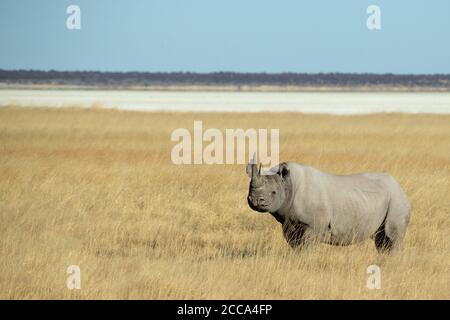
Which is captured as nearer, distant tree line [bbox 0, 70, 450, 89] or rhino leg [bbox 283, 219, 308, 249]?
rhino leg [bbox 283, 219, 308, 249]

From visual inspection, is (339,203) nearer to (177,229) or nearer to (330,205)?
(330,205)

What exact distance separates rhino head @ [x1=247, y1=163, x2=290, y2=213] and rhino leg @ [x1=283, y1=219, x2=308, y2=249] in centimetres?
35

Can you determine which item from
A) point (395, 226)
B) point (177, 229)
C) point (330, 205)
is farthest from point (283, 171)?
point (177, 229)

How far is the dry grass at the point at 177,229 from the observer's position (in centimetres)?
883

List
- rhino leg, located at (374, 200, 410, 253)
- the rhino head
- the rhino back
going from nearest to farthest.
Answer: the rhino head → the rhino back → rhino leg, located at (374, 200, 410, 253)

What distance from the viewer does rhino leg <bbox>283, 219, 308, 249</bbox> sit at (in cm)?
958

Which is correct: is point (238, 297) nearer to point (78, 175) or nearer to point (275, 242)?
point (275, 242)

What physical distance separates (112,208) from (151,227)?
152 centimetres

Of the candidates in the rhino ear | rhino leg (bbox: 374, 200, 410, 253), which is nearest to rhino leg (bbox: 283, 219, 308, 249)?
the rhino ear

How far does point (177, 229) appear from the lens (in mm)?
11906

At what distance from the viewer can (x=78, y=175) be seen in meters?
16.7

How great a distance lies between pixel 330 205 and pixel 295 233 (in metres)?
0.45

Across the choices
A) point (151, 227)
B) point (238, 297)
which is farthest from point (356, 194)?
point (151, 227)

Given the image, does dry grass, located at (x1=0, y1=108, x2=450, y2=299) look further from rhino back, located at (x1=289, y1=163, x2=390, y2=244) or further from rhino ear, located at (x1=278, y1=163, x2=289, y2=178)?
rhino ear, located at (x1=278, y1=163, x2=289, y2=178)
